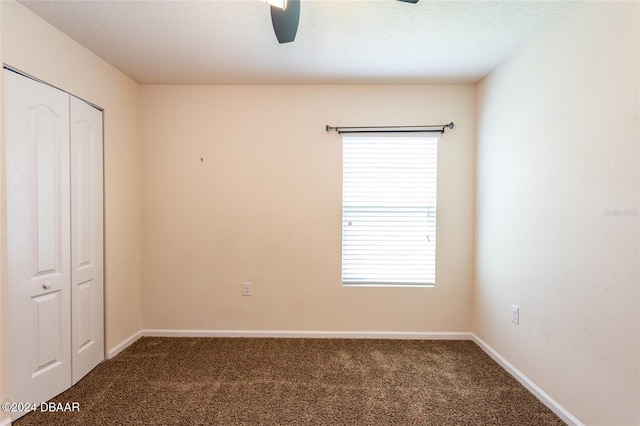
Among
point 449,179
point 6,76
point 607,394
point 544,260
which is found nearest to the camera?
point 607,394

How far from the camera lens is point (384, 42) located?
205 centimetres

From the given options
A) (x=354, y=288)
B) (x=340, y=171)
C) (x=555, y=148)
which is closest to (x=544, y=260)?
(x=555, y=148)

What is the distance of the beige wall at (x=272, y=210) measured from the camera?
9.20ft

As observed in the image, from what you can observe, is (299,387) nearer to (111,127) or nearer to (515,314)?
(515,314)

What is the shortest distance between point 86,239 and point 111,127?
99 cm

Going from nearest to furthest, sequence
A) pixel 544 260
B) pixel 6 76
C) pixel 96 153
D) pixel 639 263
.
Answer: pixel 639 263 < pixel 6 76 < pixel 544 260 < pixel 96 153

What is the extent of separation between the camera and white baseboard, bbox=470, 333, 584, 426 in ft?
5.63

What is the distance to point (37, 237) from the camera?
1824 mm

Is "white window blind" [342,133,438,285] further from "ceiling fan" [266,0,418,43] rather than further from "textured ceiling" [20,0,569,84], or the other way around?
"ceiling fan" [266,0,418,43]

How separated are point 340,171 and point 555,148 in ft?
5.42

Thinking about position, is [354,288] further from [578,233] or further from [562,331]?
[578,233]

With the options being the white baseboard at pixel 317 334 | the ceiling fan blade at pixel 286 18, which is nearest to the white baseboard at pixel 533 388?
the white baseboard at pixel 317 334

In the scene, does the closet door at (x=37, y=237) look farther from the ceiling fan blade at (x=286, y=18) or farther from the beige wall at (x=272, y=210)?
the ceiling fan blade at (x=286, y=18)

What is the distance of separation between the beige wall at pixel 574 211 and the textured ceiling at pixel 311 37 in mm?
336
